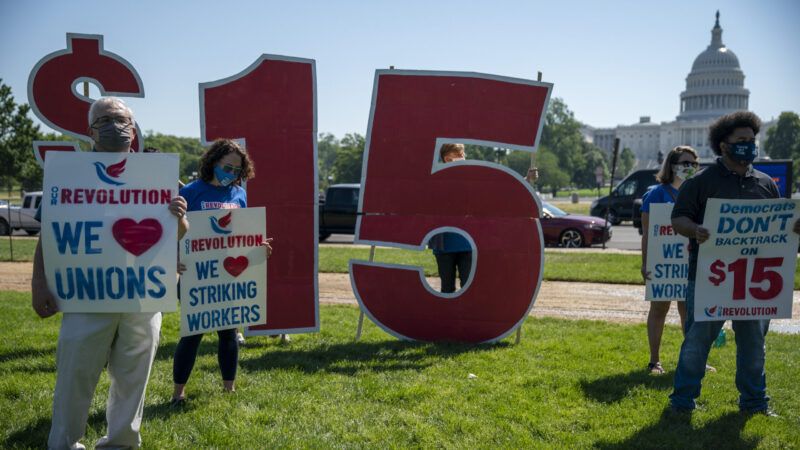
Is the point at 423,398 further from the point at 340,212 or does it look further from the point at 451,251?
the point at 340,212

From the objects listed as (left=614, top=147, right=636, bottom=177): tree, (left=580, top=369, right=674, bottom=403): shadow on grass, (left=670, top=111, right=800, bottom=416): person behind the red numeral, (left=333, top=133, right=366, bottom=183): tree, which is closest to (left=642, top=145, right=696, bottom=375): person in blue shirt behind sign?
(left=580, top=369, right=674, bottom=403): shadow on grass

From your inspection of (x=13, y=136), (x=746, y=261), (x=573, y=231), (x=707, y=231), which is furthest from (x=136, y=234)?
(x=13, y=136)

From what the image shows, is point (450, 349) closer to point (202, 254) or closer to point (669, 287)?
point (669, 287)

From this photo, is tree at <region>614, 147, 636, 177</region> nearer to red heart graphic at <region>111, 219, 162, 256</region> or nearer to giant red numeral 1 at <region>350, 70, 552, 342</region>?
giant red numeral 1 at <region>350, 70, 552, 342</region>

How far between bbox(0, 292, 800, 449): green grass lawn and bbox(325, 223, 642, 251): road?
13208 mm

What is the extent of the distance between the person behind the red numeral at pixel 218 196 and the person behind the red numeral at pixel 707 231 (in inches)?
119

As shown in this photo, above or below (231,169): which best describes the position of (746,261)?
below

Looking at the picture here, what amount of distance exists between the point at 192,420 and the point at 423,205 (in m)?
3.23

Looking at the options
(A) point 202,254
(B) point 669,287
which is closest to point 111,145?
(A) point 202,254

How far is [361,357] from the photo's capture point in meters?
6.48

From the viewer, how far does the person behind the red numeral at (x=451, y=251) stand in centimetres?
705

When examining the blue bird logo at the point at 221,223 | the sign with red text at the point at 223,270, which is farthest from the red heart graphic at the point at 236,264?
the blue bird logo at the point at 221,223

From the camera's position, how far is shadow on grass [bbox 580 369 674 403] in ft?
17.5

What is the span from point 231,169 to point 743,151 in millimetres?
3425
